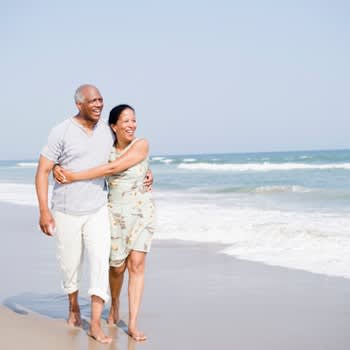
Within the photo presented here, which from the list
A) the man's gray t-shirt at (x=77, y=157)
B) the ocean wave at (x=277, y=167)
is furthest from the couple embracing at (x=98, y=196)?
the ocean wave at (x=277, y=167)

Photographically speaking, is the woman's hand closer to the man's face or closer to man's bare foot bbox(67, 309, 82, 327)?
the man's face

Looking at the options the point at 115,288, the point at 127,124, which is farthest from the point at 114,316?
the point at 127,124

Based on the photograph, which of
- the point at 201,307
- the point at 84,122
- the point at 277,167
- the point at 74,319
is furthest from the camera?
the point at 277,167

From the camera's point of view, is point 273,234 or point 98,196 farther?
point 273,234

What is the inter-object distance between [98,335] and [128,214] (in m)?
0.85

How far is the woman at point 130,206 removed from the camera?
14.1 ft

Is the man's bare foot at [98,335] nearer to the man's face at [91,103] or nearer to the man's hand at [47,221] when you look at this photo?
the man's hand at [47,221]

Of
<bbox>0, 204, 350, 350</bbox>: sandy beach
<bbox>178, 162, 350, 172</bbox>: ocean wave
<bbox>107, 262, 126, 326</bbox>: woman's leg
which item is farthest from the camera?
<bbox>178, 162, 350, 172</bbox>: ocean wave

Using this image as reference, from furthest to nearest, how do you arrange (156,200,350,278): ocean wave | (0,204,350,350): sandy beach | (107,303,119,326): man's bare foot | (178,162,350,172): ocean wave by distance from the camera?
(178,162,350,172): ocean wave < (156,200,350,278): ocean wave < (107,303,119,326): man's bare foot < (0,204,350,350): sandy beach

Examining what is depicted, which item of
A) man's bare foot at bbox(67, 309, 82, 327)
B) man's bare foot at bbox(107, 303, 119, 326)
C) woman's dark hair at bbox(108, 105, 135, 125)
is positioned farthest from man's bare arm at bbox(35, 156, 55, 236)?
man's bare foot at bbox(107, 303, 119, 326)

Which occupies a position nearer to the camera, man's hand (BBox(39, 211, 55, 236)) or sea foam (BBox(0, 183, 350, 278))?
man's hand (BBox(39, 211, 55, 236))

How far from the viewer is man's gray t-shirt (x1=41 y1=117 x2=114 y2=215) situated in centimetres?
420

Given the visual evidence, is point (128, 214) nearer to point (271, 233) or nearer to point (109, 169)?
point (109, 169)

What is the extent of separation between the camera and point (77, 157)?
13.9ft
